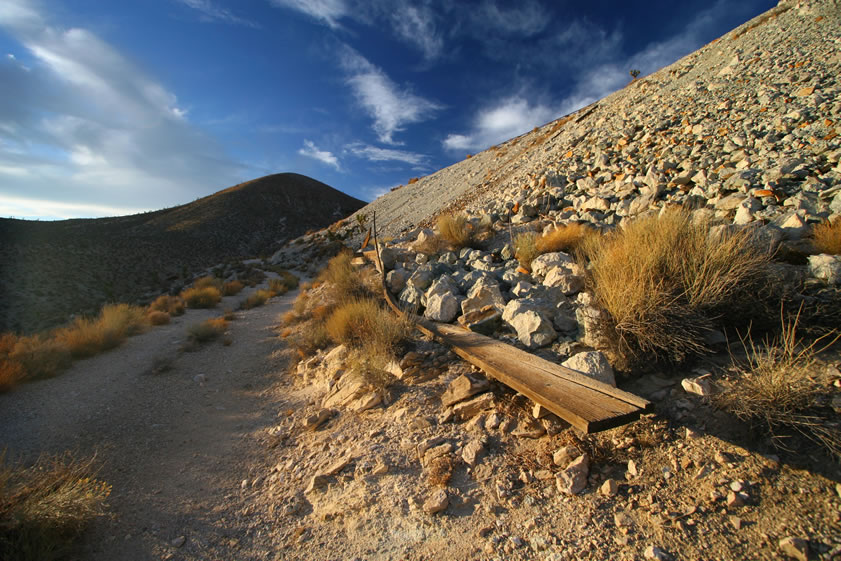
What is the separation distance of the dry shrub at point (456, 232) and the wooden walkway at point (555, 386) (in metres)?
3.82

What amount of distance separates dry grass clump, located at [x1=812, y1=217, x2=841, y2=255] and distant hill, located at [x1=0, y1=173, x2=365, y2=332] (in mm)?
23203

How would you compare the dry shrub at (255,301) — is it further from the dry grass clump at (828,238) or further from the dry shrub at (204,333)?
the dry grass clump at (828,238)

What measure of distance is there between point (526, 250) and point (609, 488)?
387cm

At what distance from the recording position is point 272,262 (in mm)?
25609

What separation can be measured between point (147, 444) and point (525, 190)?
914cm

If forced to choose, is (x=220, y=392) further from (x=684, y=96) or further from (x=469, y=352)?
(x=684, y=96)

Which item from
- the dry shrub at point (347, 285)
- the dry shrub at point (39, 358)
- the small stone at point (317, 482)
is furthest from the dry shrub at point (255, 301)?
the small stone at point (317, 482)

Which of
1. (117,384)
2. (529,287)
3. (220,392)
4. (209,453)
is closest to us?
(209,453)

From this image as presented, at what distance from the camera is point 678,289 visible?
3.27 m

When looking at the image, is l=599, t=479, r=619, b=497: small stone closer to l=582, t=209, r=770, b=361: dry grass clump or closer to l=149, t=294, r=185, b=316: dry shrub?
l=582, t=209, r=770, b=361: dry grass clump

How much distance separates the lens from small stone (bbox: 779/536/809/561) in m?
1.60

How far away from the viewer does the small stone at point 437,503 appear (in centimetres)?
238

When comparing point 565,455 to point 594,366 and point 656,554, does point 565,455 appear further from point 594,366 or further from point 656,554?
point 594,366

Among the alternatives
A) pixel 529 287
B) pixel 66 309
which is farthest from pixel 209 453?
pixel 66 309
